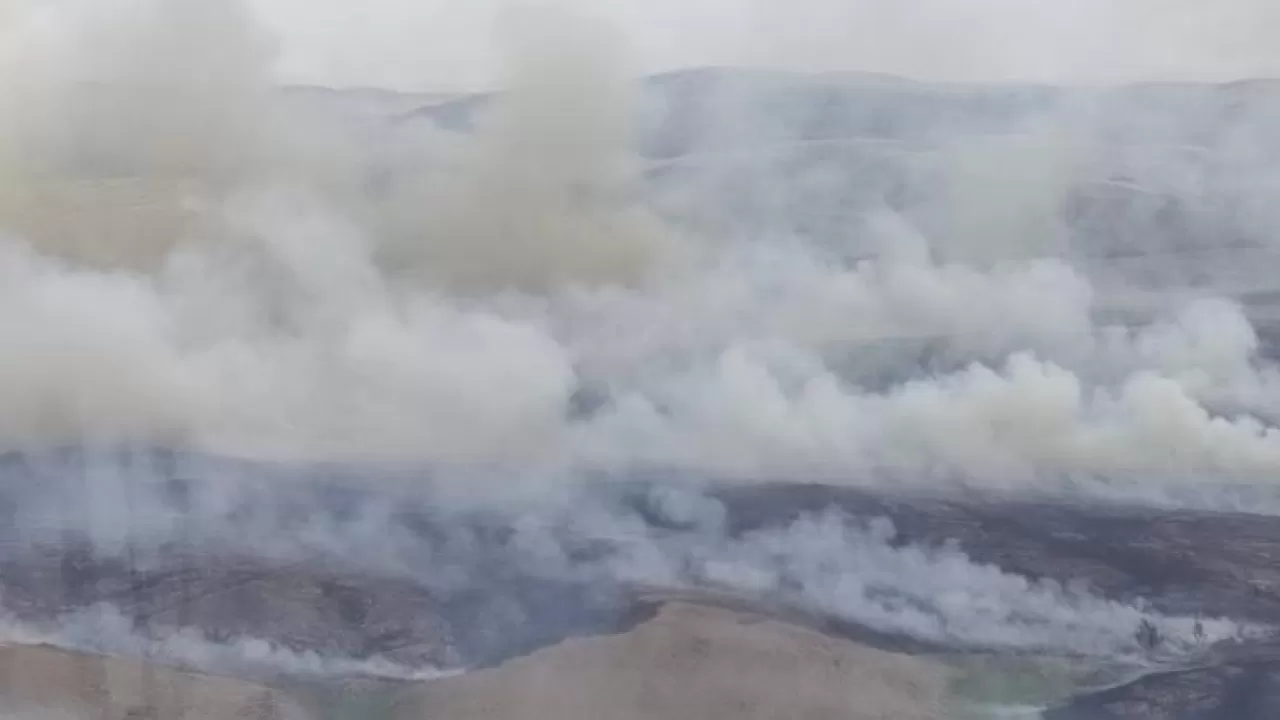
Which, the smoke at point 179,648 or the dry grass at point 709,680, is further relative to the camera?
the smoke at point 179,648

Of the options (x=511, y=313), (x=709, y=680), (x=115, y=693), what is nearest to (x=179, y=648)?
(x=115, y=693)

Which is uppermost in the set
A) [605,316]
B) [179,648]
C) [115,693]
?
[605,316]

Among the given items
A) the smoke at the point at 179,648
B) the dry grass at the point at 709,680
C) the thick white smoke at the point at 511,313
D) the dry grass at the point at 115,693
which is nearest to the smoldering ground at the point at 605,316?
the thick white smoke at the point at 511,313

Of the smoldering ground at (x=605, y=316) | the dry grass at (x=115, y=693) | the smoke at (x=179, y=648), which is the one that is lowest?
the dry grass at (x=115, y=693)

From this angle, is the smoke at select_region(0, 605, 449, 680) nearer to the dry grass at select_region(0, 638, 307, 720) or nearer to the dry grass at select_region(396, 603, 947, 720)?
the dry grass at select_region(0, 638, 307, 720)

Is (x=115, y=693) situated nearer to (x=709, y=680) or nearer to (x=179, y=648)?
(x=179, y=648)

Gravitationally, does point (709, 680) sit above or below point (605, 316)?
below

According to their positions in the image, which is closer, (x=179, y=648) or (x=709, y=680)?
(x=709, y=680)

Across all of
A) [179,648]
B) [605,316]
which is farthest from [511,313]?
[179,648]

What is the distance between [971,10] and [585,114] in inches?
53.2

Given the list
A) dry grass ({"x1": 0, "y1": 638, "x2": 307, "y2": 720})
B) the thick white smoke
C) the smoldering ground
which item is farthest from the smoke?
the thick white smoke

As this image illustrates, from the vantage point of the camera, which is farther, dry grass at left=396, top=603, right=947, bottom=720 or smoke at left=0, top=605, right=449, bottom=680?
smoke at left=0, top=605, right=449, bottom=680

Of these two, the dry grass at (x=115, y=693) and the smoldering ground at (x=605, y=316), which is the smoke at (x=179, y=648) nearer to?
the dry grass at (x=115, y=693)

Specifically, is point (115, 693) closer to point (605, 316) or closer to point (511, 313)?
point (511, 313)
